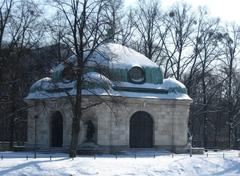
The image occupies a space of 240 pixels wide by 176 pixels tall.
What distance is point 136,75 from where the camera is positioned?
49.3 meters

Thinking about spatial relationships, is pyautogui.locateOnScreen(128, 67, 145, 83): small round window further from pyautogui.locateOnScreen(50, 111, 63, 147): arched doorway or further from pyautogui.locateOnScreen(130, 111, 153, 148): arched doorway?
pyautogui.locateOnScreen(50, 111, 63, 147): arched doorway

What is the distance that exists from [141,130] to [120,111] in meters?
3.03

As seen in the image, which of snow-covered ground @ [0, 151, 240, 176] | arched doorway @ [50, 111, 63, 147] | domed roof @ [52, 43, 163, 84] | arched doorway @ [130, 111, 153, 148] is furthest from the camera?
arched doorway @ [50, 111, 63, 147]

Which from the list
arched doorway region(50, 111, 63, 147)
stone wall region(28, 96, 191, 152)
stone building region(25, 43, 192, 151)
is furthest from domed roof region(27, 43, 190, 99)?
arched doorway region(50, 111, 63, 147)

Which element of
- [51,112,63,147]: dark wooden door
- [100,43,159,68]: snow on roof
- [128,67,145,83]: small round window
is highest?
[100,43,159,68]: snow on roof

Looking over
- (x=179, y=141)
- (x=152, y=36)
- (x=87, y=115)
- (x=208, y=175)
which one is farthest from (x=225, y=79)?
(x=208, y=175)

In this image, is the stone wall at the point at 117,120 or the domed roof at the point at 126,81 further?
the stone wall at the point at 117,120

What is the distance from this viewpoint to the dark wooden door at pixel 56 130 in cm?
5062

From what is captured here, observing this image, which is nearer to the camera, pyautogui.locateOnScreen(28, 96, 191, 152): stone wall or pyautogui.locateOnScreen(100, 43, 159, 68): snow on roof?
pyautogui.locateOnScreen(28, 96, 191, 152): stone wall

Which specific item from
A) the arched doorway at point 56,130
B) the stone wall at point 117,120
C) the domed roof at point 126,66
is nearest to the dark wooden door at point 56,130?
the arched doorway at point 56,130

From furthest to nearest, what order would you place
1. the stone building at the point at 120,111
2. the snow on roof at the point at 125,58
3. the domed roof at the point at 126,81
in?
1. the snow on roof at the point at 125,58
2. the stone building at the point at 120,111
3. the domed roof at the point at 126,81

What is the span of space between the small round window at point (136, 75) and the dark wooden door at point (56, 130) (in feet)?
23.2

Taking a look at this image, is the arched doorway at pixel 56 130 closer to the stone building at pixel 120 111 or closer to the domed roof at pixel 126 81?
the stone building at pixel 120 111

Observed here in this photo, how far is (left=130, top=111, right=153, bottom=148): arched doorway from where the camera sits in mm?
49000
